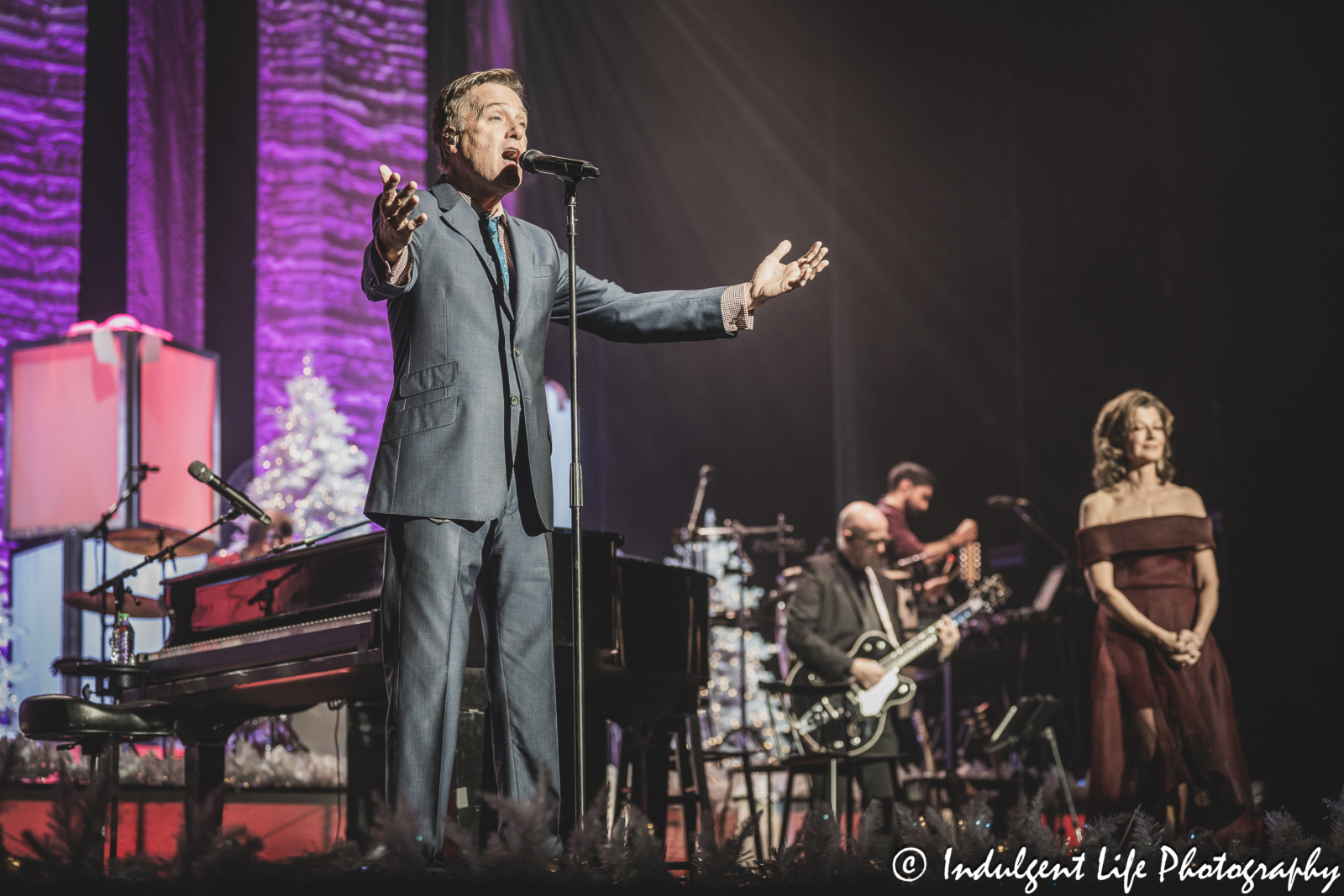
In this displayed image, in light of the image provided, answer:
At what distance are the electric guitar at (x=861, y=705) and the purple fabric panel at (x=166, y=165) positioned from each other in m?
5.81

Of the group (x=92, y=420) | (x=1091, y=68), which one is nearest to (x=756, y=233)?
(x=1091, y=68)

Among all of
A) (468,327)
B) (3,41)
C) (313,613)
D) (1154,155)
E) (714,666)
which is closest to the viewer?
(468,327)

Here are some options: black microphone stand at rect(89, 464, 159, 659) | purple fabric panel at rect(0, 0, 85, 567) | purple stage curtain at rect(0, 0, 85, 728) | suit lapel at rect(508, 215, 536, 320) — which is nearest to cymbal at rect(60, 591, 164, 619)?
black microphone stand at rect(89, 464, 159, 659)

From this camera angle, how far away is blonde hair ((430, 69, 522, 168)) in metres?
2.65

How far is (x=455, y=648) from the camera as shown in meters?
2.45

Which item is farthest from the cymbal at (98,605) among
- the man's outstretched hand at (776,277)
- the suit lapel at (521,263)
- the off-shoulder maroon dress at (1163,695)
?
the off-shoulder maroon dress at (1163,695)

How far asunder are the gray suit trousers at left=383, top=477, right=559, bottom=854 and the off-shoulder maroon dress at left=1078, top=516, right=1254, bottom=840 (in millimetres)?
2620

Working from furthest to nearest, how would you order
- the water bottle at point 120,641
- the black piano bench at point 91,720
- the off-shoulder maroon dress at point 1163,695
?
the water bottle at point 120,641 → the off-shoulder maroon dress at point 1163,695 → the black piano bench at point 91,720

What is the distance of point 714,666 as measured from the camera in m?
9.61

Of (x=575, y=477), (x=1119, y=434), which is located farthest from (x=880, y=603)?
(x=575, y=477)

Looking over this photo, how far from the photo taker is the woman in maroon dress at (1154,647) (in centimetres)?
428

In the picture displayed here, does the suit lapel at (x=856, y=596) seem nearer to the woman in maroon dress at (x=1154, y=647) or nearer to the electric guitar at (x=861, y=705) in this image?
the electric guitar at (x=861, y=705)

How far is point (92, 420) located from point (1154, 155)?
6519mm

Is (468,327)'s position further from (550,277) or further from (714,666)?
(714,666)
